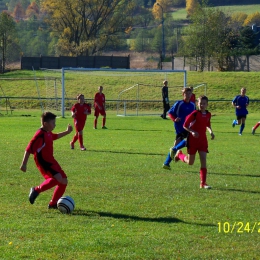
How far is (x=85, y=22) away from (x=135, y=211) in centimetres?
7059

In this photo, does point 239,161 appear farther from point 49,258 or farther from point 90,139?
point 49,258

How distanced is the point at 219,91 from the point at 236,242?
43.0 metres

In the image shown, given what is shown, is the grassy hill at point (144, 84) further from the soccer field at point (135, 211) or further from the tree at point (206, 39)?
the soccer field at point (135, 211)

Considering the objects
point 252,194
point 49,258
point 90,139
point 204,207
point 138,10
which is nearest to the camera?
point 49,258

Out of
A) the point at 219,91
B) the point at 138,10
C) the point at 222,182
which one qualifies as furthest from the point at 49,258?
the point at 138,10

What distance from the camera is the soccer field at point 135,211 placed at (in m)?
6.96

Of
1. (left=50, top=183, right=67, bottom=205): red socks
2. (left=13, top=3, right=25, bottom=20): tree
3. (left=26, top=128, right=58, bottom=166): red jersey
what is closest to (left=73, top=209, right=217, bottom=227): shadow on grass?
(left=50, top=183, right=67, bottom=205): red socks

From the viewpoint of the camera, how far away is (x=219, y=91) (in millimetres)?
49594

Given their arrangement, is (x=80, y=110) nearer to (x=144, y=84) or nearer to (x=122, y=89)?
(x=144, y=84)

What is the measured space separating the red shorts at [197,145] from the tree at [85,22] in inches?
2494

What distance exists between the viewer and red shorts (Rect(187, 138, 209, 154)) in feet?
36.5

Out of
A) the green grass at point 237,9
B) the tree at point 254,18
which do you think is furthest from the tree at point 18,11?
the tree at point 254,18

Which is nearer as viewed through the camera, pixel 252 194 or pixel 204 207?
pixel 204 207
